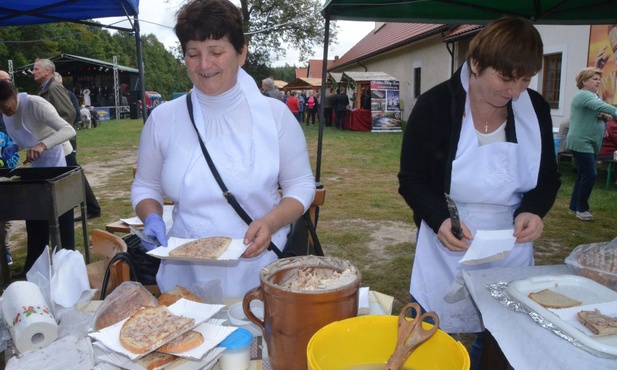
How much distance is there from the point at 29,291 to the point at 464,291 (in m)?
1.33

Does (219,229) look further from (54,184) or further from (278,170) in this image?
(54,184)

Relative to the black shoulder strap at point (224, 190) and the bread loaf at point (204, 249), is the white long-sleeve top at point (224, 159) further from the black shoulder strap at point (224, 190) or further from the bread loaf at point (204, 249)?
the bread loaf at point (204, 249)

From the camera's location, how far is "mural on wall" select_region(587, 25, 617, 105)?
8438mm

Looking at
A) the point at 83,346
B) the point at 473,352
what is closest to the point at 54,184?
the point at 83,346

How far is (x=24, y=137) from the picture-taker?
418 centimetres

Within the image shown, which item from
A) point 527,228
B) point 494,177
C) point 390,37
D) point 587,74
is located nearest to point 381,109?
point 390,37

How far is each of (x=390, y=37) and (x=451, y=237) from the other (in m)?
A: 22.3

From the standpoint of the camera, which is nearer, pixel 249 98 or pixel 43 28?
pixel 249 98

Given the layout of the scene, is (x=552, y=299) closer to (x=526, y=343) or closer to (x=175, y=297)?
(x=526, y=343)

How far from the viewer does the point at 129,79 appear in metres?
39.0

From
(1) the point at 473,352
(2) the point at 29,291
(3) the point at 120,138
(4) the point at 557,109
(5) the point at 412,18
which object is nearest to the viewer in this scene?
(2) the point at 29,291

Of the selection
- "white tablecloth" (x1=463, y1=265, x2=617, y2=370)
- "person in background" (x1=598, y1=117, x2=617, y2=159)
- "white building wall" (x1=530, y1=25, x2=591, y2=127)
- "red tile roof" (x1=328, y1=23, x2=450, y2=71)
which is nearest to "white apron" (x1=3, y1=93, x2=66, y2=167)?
"white tablecloth" (x1=463, y1=265, x2=617, y2=370)

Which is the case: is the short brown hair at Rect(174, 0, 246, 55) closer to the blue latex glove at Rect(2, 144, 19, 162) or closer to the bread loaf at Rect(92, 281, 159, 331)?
the bread loaf at Rect(92, 281, 159, 331)

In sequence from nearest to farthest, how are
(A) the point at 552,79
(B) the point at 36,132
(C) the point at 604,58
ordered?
(B) the point at 36,132 < (C) the point at 604,58 < (A) the point at 552,79
